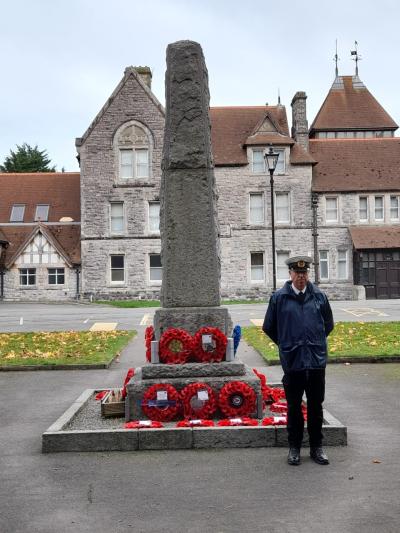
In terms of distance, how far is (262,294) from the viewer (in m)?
41.6

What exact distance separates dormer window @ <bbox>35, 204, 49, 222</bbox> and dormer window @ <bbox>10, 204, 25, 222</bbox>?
37.4 inches

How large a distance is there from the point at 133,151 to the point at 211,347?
3455 cm

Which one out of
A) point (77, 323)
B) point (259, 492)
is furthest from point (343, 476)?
point (77, 323)

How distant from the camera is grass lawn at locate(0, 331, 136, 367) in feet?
43.7

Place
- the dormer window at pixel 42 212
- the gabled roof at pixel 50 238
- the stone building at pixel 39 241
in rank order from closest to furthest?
the gabled roof at pixel 50 238 → the stone building at pixel 39 241 → the dormer window at pixel 42 212

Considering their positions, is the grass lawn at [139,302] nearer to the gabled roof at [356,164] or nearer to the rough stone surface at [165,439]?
the gabled roof at [356,164]

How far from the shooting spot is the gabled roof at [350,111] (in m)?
49.8

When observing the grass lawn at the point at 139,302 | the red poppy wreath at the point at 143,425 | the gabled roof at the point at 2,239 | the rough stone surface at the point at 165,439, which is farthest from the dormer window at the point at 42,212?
the rough stone surface at the point at 165,439

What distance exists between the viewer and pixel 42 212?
142ft

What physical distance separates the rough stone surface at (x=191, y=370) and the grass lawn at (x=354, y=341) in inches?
216

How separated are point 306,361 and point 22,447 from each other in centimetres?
313

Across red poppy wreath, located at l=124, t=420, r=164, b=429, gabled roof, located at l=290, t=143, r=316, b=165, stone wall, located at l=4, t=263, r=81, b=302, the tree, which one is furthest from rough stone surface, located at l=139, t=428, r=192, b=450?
the tree

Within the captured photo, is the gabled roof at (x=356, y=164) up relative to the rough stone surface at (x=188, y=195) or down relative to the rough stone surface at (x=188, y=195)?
up

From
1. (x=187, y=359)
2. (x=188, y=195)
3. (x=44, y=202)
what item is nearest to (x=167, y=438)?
(x=187, y=359)
